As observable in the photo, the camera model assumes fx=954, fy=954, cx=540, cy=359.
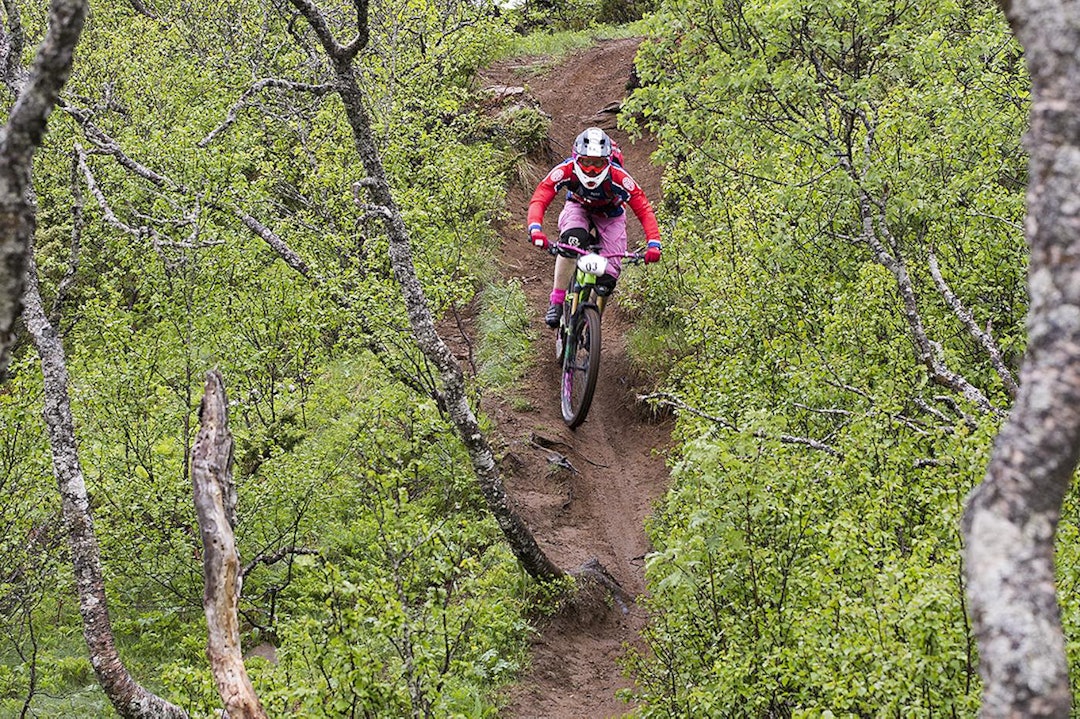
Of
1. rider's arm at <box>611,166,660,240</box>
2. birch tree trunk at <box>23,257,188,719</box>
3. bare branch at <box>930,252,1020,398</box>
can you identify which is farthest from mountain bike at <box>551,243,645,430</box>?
birch tree trunk at <box>23,257,188,719</box>

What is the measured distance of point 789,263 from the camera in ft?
31.5

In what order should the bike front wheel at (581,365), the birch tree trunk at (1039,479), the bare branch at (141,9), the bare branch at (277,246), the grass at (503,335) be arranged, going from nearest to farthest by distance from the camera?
the birch tree trunk at (1039,479) < the bare branch at (277,246) < the bike front wheel at (581,365) < the grass at (503,335) < the bare branch at (141,9)

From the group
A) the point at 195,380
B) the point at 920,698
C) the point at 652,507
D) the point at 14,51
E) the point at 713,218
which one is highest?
the point at 14,51

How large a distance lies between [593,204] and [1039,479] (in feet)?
30.7

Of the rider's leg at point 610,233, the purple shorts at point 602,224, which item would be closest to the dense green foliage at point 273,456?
the purple shorts at point 602,224

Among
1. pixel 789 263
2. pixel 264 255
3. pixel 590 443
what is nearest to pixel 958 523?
pixel 789 263

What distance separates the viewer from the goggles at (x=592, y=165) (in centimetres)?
1082

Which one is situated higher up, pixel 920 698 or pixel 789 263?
pixel 789 263

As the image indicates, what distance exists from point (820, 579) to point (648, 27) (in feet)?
31.8

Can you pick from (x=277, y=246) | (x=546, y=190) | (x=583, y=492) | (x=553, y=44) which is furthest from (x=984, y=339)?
(x=553, y=44)

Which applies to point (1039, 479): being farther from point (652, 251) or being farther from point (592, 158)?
point (592, 158)

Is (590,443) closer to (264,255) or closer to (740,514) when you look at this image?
(264,255)

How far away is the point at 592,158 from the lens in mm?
10781

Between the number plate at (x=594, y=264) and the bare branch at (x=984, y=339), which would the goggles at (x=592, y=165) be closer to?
the number plate at (x=594, y=264)
